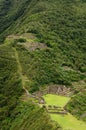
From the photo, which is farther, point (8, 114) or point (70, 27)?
point (70, 27)

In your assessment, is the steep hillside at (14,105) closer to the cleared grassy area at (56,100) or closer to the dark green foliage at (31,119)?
the dark green foliage at (31,119)

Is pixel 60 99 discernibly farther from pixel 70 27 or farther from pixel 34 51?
pixel 70 27

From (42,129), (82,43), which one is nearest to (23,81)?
(42,129)

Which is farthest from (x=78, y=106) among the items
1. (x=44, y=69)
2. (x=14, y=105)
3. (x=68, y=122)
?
(x=44, y=69)

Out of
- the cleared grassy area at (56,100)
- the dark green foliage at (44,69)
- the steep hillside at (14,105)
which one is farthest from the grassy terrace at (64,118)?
the dark green foliage at (44,69)

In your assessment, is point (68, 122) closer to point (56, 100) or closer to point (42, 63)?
point (56, 100)

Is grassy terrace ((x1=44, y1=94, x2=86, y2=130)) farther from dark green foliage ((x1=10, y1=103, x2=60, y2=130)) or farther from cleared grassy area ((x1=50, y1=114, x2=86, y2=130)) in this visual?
dark green foliage ((x1=10, y1=103, x2=60, y2=130))
